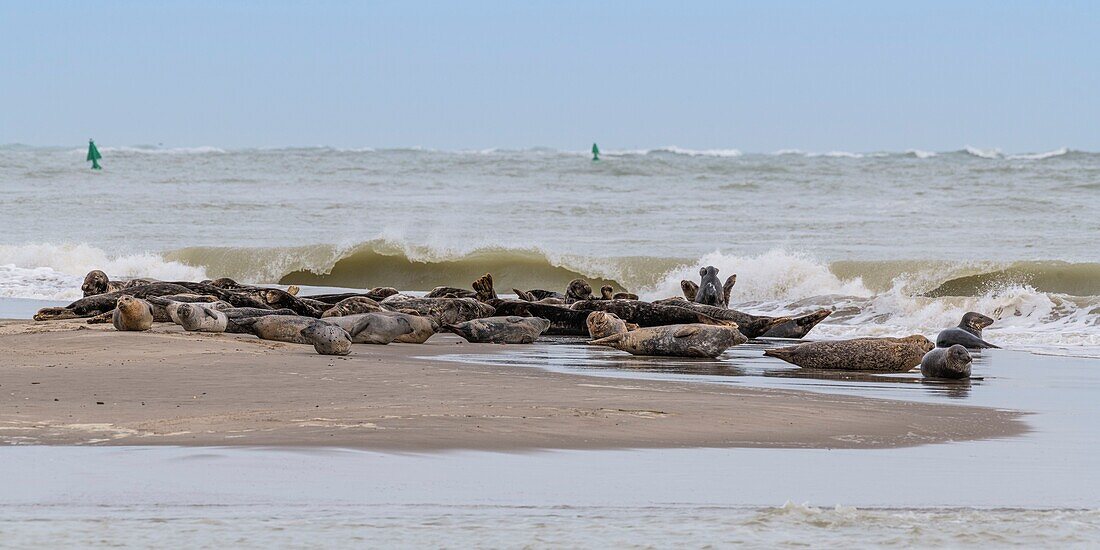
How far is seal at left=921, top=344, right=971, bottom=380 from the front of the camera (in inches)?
354

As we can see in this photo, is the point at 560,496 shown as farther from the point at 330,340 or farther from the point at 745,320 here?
the point at 745,320

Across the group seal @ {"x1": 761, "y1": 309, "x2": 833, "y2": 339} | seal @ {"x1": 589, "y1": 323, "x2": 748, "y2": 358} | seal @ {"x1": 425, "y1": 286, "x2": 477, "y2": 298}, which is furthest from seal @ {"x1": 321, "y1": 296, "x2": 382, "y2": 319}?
seal @ {"x1": 761, "y1": 309, "x2": 833, "y2": 339}

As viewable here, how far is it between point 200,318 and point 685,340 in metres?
3.95

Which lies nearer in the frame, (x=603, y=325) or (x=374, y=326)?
(x=374, y=326)

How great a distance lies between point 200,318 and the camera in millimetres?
10914

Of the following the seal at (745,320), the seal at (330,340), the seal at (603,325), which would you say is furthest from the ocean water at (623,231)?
the seal at (330,340)

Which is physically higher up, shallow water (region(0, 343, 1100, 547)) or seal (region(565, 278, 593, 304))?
seal (region(565, 278, 593, 304))

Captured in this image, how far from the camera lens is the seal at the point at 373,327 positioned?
1084cm

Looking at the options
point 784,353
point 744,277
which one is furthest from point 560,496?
point 744,277

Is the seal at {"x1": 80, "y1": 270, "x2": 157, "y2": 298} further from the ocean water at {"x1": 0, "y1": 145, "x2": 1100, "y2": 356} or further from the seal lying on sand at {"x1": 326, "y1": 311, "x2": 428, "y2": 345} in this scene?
the seal lying on sand at {"x1": 326, "y1": 311, "x2": 428, "y2": 345}

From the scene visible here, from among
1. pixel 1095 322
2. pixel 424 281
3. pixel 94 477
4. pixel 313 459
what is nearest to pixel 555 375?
pixel 313 459

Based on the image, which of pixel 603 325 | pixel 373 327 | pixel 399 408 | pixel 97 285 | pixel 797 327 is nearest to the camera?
pixel 399 408

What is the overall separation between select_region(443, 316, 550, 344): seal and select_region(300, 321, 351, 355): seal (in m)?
2.03

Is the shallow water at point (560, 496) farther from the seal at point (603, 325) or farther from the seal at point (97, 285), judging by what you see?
the seal at point (97, 285)
